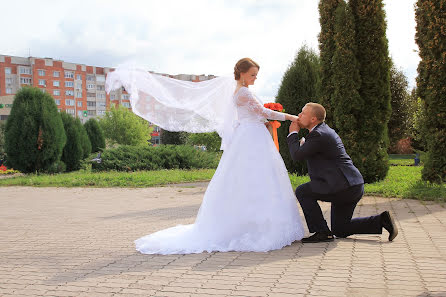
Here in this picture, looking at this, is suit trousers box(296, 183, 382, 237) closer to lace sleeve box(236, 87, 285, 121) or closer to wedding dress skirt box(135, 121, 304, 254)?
wedding dress skirt box(135, 121, 304, 254)

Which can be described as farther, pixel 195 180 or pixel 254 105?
pixel 195 180

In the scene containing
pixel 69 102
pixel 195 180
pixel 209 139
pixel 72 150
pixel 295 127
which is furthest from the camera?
pixel 69 102

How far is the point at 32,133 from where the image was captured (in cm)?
1683

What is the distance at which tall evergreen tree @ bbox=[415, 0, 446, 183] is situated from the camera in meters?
9.45

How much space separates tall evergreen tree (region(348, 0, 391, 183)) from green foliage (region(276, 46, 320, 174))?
1.95 m

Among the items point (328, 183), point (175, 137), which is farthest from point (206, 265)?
point (175, 137)

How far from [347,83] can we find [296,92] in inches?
93.3

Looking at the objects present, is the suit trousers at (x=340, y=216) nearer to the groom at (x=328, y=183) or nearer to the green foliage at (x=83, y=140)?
the groom at (x=328, y=183)

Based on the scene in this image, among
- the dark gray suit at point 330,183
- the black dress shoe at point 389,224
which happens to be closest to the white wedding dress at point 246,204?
the dark gray suit at point 330,183

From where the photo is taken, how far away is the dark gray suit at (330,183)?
4.89 metres

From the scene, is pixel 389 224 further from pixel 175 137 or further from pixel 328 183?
pixel 175 137

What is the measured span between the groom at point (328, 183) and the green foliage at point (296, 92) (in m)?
7.77

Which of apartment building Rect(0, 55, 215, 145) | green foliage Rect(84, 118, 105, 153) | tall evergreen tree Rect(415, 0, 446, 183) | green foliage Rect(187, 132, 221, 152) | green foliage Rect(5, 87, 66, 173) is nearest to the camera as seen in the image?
tall evergreen tree Rect(415, 0, 446, 183)

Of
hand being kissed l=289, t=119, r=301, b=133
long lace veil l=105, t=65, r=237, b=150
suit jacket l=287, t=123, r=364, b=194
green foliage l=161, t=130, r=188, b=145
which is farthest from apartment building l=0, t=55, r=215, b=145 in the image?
suit jacket l=287, t=123, r=364, b=194
